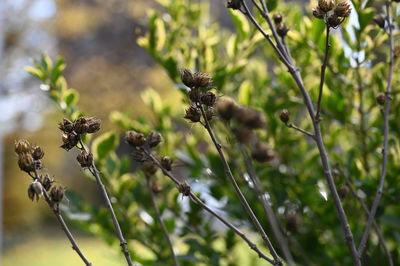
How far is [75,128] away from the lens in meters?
0.58

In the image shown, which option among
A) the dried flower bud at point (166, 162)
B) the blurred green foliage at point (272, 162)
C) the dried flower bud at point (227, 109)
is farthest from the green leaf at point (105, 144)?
the dried flower bud at point (227, 109)

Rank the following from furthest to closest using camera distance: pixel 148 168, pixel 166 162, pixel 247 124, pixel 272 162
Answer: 1. pixel 272 162
2. pixel 148 168
3. pixel 166 162
4. pixel 247 124

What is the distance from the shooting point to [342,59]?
38.3 inches

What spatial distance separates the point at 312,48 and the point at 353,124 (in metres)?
0.17

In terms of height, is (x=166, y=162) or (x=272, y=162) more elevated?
(x=272, y=162)

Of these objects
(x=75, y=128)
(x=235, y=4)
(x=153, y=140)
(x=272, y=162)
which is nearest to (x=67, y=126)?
(x=75, y=128)

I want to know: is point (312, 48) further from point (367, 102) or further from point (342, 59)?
point (367, 102)

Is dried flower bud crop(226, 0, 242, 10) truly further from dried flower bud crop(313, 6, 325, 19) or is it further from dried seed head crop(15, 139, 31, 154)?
dried seed head crop(15, 139, 31, 154)

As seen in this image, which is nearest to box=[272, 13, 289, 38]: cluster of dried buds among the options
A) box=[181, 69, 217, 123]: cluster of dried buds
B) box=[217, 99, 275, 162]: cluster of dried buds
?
box=[181, 69, 217, 123]: cluster of dried buds

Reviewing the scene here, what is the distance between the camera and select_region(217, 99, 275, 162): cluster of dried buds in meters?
0.41

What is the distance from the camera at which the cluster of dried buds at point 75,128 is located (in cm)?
58

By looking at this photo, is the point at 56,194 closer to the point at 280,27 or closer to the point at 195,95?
the point at 195,95

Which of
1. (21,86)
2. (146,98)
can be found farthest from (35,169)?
(21,86)

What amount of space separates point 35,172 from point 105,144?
17.7 inches
